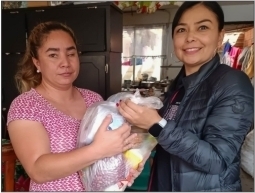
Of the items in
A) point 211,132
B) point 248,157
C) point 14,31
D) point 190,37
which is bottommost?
point 248,157

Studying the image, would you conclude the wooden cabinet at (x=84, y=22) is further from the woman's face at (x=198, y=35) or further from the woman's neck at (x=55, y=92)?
the woman's face at (x=198, y=35)

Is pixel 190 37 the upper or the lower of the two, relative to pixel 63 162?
upper

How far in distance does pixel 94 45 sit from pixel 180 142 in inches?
69.3

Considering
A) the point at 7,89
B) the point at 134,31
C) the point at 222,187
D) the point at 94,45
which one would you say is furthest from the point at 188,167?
the point at 134,31

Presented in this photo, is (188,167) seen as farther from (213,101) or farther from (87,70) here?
(87,70)

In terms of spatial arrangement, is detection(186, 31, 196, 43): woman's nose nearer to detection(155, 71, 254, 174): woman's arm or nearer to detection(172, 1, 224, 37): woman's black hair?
detection(172, 1, 224, 37): woman's black hair

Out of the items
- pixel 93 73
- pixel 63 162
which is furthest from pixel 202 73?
pixel 93 73

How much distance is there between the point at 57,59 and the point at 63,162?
44cm

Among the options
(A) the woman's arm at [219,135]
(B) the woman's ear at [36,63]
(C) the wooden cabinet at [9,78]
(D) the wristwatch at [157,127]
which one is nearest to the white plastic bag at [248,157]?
(A) the woman's arm at [219,135]

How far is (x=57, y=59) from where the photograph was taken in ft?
3.18

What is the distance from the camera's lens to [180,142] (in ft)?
2.12

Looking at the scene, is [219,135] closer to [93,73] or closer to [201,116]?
[201,116]

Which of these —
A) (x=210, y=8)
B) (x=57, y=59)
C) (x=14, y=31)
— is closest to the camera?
(x=210, y=8)

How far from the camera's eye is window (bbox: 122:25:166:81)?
4.89m
